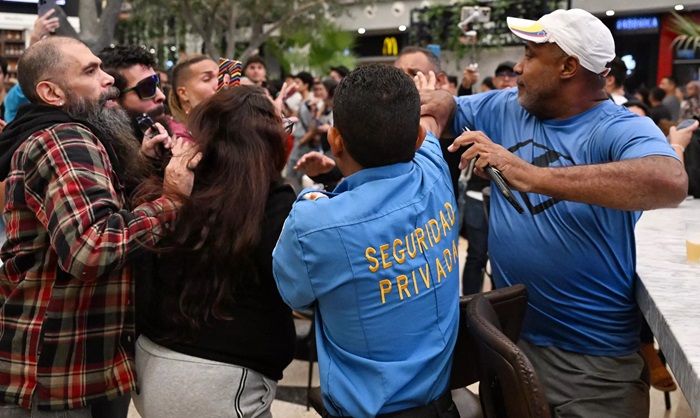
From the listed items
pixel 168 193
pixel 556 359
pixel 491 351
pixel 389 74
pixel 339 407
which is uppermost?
pixel 389 74

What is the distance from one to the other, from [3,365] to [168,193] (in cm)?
64

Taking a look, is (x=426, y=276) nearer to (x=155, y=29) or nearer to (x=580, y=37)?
(x=580, y=37)

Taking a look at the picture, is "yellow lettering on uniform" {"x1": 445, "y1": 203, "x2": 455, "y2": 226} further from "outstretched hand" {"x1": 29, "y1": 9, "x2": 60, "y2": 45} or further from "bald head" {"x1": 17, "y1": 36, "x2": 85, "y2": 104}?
"outstretched hand" {"x1": 29, "y1": 9, "x2": 60, "y2": 45}

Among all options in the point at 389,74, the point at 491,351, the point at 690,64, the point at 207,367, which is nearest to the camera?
the point at 491,351

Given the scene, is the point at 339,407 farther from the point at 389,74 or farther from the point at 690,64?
the point at 690,64

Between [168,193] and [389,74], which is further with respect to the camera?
[168,193]

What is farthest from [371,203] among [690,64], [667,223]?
[690,64]

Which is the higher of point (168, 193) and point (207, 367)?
point (168, 193)

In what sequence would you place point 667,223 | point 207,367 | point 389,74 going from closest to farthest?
point 389,74 < point 207,367 < point 667,223

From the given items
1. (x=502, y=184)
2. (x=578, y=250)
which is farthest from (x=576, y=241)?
(x=502, y=184)

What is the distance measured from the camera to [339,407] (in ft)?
5.61

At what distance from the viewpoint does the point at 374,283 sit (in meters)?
1.63

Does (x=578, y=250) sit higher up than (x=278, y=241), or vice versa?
(x=278, y=241)

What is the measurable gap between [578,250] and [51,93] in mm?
1544
